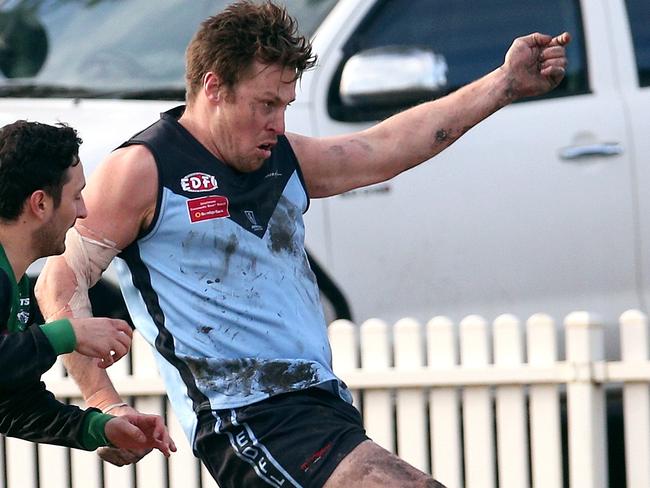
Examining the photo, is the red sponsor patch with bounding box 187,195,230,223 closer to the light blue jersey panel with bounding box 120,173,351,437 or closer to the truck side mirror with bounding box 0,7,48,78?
the light blue jersey panel with bounding box 120,173,351,437

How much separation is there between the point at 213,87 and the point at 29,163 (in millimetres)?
574

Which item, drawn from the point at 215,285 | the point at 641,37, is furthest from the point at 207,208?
the point at 641,37

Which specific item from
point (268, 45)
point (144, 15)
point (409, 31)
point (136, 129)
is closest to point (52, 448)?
point (136, 129)

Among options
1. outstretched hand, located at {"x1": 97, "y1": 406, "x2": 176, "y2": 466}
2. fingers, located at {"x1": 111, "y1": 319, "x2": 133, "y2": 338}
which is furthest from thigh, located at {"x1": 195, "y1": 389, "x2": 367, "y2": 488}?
fingers, located at {"x1": 111, "y1": 319, "x2": 133, "y2": 338}

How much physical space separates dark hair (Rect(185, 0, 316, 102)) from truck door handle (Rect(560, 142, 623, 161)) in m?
2.24

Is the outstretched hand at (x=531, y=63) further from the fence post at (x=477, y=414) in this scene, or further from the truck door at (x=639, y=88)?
the truck door at (x=639, y=88)

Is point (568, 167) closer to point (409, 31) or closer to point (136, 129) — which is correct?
point (409, 31)

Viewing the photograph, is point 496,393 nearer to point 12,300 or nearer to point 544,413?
point 544,413

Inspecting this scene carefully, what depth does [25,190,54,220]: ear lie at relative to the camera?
373 centimetres

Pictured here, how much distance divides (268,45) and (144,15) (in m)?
2.36

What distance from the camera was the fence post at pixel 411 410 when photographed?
18.8 feet

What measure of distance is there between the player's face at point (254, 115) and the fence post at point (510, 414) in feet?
6.06

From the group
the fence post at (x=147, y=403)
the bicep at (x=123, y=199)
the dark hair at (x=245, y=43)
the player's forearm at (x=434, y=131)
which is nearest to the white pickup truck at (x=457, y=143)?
the fence post at (x=147, y=403)

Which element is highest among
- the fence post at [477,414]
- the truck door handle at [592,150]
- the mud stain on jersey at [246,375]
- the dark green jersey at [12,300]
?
the truck door handle at [592,150]
